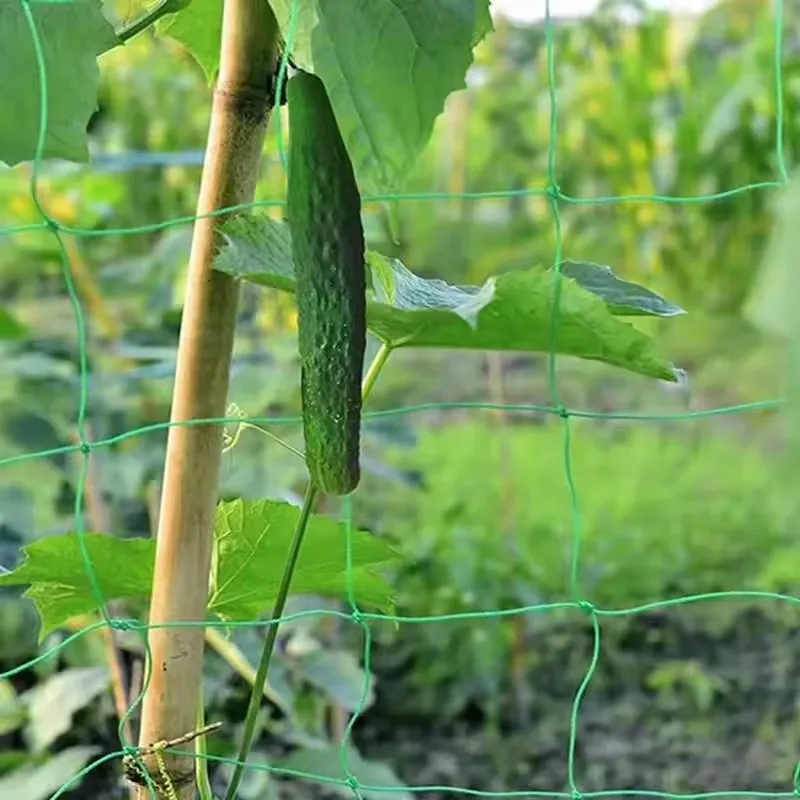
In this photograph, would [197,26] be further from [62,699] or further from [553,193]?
[62,699]

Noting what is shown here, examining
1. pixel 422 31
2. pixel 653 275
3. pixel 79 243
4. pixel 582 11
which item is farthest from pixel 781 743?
pixel 582 11

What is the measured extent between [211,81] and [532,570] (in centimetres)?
114

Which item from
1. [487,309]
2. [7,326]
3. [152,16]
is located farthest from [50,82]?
[7,326]

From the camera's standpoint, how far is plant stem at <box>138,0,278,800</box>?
0.36 m

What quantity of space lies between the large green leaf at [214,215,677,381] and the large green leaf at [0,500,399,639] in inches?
3.3

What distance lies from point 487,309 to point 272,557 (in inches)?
5.2

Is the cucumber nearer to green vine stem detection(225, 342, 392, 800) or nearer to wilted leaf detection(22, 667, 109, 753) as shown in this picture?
green vine stem detection(225, 342, 392, 800)

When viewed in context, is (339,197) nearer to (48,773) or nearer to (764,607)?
(48,773)

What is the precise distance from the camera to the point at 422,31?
36cm

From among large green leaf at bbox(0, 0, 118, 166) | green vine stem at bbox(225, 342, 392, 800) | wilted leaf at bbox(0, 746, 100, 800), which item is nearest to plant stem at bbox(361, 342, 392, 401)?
green vine stem at bbox(225, 342, 392, 800)

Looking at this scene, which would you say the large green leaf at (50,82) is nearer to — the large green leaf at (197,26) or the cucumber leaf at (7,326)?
the large green leaf at (197,26)

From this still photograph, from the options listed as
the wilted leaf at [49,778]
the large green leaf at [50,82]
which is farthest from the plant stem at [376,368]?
Answer: the wilted leaf at [49,778]

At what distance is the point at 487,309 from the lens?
1.12 ft

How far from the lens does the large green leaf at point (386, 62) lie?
36 centimetres
